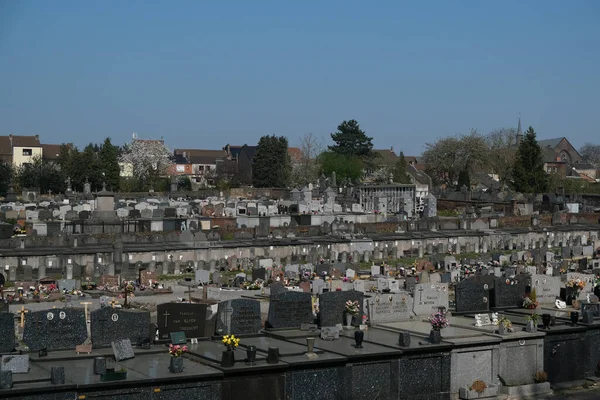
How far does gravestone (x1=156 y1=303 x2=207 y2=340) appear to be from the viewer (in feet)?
62.0

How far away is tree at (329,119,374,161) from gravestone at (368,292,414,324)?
277 ft

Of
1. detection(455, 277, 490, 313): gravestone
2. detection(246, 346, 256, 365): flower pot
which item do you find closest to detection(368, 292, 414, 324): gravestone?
detection(455, 277, 490, 313): gravestone

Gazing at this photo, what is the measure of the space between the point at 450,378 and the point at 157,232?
24.2 metres

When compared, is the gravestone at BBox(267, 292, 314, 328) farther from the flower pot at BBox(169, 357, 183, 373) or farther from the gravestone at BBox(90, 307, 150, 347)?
the flower pot at BBox(169, 357, 183, 373)

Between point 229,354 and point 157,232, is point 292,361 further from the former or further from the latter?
point 157,232

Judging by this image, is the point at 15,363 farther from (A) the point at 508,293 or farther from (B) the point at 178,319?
(A) the point at 508,293

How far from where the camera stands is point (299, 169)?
96938 millimetres

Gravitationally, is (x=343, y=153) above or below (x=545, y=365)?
above

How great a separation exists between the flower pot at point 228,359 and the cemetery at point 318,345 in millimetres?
22

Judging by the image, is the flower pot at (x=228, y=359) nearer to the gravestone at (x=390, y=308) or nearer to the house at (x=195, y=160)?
the gravestone at (x=390, y=308)

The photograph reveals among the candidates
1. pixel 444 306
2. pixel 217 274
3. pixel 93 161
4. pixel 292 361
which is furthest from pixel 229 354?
pixel 93 161

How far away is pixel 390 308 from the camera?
22109 mm

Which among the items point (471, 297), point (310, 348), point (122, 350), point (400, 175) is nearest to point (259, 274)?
point (471, 297)

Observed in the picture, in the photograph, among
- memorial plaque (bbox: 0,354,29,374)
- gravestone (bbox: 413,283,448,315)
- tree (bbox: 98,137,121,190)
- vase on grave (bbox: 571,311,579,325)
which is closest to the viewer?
memorial plaque (bbox: 0,354,29,374)
